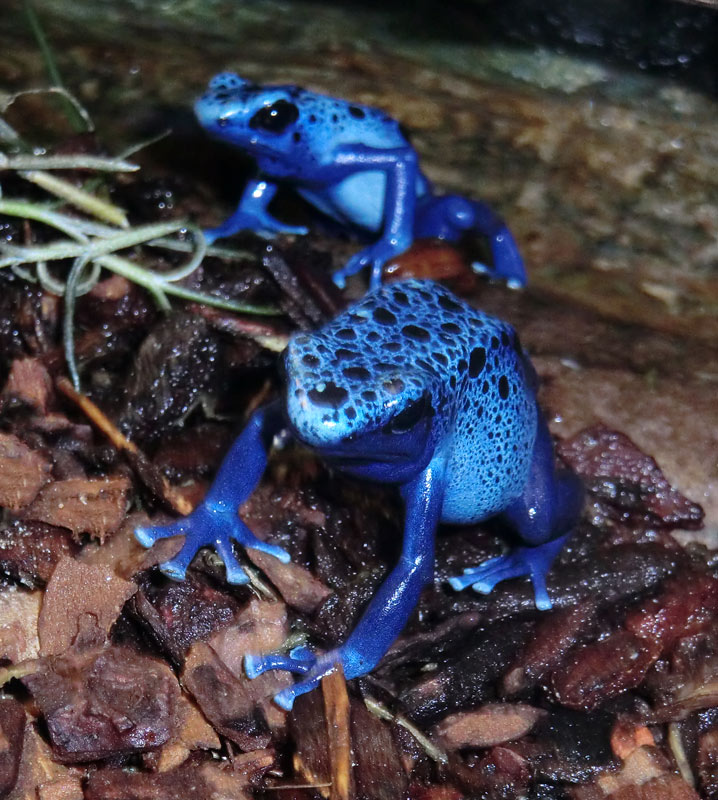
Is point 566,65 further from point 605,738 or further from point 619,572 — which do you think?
point 605,738

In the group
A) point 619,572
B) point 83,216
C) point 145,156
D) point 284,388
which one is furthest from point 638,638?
point 145,156

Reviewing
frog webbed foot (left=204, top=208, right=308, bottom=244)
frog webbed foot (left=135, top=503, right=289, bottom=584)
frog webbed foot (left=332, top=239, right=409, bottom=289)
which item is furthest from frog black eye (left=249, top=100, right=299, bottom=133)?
frog webbed foot (left=135, top=503, right=289, bottom=584)

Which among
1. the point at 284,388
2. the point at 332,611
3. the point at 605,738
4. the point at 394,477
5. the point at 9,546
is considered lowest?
the point at 605,738

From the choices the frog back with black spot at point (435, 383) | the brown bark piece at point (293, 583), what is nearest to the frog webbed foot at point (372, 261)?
the frog back with black spot at point (435, 383)

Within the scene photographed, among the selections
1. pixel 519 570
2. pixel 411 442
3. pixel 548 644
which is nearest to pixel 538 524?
pixel 519 570

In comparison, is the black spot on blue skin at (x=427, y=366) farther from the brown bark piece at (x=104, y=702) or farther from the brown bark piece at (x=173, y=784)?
the brown bark piece at (x=173, y=784)
